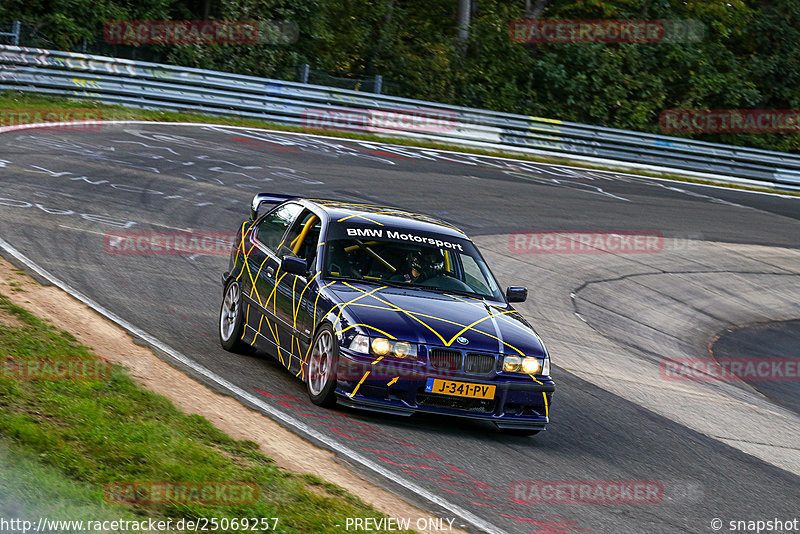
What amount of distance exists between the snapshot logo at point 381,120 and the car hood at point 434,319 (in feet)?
70.4

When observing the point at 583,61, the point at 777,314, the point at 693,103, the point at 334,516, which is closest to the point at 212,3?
the point at 583,61

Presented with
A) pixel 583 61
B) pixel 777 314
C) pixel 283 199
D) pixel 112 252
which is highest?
pixel 583 61

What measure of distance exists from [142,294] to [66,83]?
16931 mm

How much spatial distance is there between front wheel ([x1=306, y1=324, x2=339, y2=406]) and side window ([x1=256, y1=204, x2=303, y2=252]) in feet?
5.58

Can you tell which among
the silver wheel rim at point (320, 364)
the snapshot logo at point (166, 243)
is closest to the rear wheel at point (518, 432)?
the silver wheel rim at point (320, 364)

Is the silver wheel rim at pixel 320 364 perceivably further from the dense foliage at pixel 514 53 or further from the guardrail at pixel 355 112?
the dense foliage at pixel 514 53

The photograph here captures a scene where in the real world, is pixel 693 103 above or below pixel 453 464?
above

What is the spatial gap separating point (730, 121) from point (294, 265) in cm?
3520

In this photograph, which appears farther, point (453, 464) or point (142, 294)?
point (142, 294)

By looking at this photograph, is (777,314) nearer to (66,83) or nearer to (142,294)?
(142,294)

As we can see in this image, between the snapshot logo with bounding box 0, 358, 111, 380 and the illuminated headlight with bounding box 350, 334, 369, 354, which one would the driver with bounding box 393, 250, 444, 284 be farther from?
the snapshot logo with bounding box 0, 358, 111, 380

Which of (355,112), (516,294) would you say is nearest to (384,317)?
(516,294)

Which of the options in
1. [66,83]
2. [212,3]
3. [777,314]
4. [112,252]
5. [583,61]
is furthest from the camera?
[583,61]

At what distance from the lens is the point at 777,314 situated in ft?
59.3
